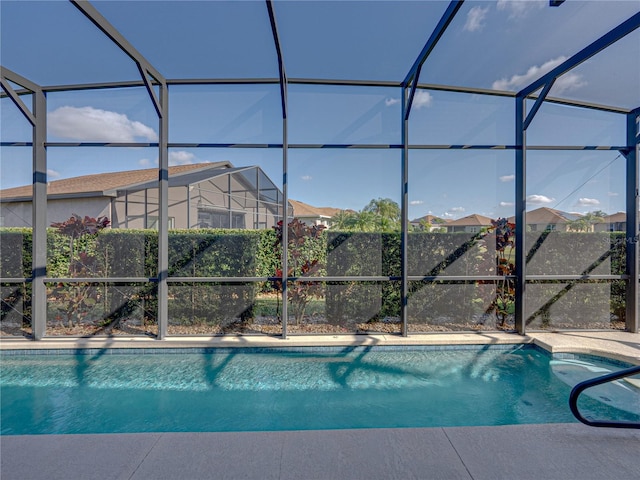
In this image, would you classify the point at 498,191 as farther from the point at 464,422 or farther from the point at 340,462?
the point at 340,462

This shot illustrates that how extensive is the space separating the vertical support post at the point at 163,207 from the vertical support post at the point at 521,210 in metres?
5.36

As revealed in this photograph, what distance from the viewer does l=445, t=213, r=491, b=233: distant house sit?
545cm

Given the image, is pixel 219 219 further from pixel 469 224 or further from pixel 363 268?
pixel 469 224

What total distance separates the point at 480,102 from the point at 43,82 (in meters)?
6.64

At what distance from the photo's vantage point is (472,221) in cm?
548

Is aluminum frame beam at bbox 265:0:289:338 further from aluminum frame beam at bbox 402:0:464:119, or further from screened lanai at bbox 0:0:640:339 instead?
aluminum frame beam at bbox 402:0:464:119

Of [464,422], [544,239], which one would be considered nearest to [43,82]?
[464,422]

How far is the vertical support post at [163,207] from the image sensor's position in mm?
4730

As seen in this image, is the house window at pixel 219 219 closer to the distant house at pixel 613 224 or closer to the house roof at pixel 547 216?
the house roof at pixel 547 216

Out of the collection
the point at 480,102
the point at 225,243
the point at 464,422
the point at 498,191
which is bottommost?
the point at 464,422

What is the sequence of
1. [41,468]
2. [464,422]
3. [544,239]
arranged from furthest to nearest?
[544,239] → [464,422] → [41,468]

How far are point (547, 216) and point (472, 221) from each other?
4.03 feet

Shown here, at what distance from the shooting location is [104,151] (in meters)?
5.04

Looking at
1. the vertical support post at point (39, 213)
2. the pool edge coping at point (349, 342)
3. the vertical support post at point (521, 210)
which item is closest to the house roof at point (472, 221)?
the vertical support post at point (521, 210)
